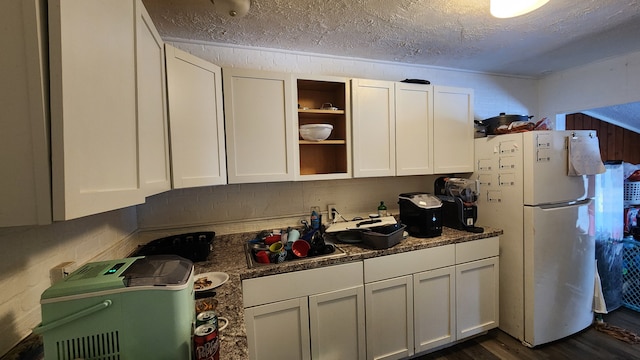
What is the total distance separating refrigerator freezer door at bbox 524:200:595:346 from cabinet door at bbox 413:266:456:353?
59 cm

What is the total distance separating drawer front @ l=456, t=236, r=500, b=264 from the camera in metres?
1.84

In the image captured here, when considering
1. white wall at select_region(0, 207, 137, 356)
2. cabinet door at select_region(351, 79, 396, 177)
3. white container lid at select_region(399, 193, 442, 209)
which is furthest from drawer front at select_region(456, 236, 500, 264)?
white wall at select_region(0, 207, 137, 356)

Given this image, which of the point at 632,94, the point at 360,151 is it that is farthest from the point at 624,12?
the point at 360,151

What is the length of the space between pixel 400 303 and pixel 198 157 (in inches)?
63.3

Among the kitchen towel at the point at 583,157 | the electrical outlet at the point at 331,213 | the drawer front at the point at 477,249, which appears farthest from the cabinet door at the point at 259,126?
the kitchen towel at the point at 583,157

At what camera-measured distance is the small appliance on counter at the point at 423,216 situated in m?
1.81

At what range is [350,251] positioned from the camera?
1.61 metres

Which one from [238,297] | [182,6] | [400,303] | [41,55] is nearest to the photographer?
[41,55]

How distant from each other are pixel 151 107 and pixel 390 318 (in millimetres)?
1824

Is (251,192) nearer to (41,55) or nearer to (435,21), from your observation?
(41,55)

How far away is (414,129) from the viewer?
206cm

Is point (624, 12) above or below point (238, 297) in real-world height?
above

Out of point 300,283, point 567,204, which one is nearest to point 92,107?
point 300,283

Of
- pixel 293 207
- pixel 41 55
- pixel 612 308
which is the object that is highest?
pixel 41 55
